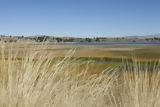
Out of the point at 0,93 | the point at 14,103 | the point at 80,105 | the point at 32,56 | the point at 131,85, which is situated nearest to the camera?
the point at 14,103

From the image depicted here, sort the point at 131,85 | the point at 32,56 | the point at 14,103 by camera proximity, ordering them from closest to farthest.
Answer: the point at 14,103 → the point at 131,85 → the point at 32,56

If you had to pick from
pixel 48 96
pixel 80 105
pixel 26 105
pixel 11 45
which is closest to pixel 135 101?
pixel 80 105

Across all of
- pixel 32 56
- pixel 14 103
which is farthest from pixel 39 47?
pixel 14 103

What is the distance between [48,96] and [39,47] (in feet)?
2.95

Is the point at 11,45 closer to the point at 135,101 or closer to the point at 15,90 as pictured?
the point at 15,90

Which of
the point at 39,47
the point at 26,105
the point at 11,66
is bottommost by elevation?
the point at 26,105

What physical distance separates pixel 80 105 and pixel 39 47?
972mm

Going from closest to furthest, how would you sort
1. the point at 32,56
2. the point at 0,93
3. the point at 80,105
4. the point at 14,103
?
the point at 14,103, the point at 0,93, the point at 80,105, the point at 32,56

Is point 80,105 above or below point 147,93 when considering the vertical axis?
below

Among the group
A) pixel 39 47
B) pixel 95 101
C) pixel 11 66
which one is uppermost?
pixel 39 47

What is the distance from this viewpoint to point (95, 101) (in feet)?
10.2

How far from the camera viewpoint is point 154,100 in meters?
2.49

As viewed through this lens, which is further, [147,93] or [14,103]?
[147,93]

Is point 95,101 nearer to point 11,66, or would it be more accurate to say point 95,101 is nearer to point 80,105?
point 80,105
